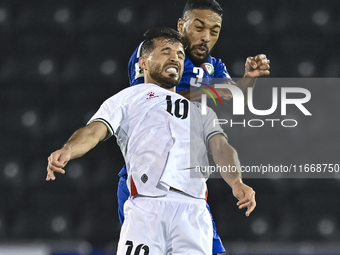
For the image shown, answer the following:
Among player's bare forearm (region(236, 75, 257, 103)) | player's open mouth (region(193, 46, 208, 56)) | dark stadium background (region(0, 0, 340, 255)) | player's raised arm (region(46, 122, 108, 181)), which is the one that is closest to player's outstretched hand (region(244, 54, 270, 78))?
player's bare forearm (region(236, 75, 257, 103))

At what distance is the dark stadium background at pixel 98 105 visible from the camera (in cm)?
371

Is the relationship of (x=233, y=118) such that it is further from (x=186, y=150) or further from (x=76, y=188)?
(x=186, y=150)

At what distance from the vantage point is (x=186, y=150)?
5.26 feet

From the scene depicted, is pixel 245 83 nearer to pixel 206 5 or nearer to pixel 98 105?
pixel 206 5

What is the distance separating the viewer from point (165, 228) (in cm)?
147

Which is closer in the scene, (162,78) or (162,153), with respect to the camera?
(162,153)

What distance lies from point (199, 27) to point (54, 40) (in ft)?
6.92

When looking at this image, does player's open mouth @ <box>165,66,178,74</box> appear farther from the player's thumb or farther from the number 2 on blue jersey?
the player's thumb

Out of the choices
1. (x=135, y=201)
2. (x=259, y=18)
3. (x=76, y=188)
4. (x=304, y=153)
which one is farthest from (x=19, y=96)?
(x=135, y=201)

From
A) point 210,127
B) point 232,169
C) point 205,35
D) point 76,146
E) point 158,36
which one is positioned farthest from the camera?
point 205,35

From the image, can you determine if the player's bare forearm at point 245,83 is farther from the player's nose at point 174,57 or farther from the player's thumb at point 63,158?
the player's thumb at point 63,158

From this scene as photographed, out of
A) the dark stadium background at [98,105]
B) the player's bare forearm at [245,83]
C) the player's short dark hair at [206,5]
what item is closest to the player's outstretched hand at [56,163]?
the player's bare forearm at [245,83]

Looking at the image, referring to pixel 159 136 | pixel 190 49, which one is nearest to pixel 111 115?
pixel 159 136

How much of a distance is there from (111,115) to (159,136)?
0.63ft
